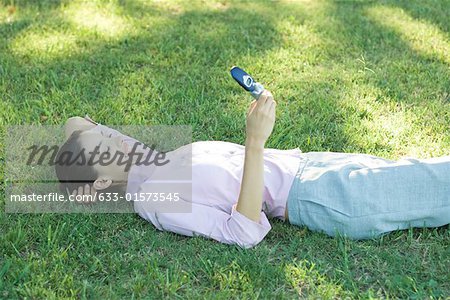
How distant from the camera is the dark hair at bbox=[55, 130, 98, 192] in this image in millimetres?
2549

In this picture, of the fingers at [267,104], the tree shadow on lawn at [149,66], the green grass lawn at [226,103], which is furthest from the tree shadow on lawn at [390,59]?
the fingers at [267,104]

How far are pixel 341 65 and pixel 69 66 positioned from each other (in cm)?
146

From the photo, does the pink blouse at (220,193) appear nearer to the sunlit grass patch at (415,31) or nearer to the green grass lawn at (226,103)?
the green grass lawn at (226,103)

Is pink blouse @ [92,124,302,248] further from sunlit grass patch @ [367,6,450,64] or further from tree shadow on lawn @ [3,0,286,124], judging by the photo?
sunlit grass patch @ [367,6,450,64]

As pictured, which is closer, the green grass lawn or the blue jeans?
the green grass lawn

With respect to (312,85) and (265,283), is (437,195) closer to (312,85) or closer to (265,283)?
(265,283)

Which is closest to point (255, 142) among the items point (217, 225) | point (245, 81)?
point (245, 81)

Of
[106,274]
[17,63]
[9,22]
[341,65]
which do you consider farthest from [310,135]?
[9,22]

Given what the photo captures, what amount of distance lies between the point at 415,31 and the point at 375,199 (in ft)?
6.60

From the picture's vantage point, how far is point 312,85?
3502 millimetres

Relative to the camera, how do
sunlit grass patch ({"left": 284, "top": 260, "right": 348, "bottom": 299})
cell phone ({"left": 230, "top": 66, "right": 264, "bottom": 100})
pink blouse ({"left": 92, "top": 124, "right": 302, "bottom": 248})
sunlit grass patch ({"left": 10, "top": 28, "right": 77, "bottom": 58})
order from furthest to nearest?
sunlit grass patch ({"left": 10, "top": 28, "right": 77, "bottom": 58})
pink blouse ({"left": 92, "top": 124, "right": 302, "bottom": 248})
cell phone ({"left": 230, "top": 66, "right": 264, "bottom": 100})
sunlit grass patch ({"left": 284, "top": 260, "right": 348, "bottom": 299})

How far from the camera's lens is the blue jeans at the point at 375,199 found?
238 centimetres

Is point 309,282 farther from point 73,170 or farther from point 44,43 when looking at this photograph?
point 44,43

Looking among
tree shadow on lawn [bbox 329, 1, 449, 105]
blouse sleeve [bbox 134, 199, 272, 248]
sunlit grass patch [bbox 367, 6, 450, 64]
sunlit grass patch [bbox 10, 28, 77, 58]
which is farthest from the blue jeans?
sunlit grass patch [bbox 10, 28, 77, 58]
